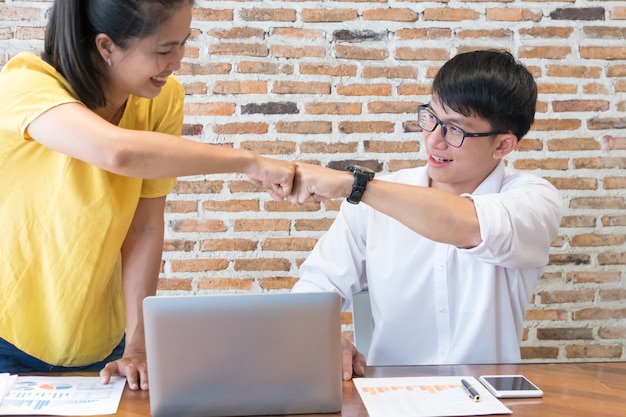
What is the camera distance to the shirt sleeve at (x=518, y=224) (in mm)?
1625

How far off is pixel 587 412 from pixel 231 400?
0.64m

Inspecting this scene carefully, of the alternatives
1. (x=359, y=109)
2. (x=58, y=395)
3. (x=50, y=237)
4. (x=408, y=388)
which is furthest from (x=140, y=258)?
(x=359, y=109)

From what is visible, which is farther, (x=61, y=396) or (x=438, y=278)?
(x=438, y=278)

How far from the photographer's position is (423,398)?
131cm

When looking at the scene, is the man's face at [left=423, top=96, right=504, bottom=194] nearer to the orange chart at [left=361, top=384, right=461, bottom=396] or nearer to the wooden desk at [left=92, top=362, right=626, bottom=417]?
the wooden desk at [left=92, top=362, right=626, bottom=417]

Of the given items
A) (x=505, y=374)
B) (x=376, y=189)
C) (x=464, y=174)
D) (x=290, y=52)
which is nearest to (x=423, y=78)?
(x=290, y=52)

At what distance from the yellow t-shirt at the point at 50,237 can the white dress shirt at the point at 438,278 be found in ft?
1.95

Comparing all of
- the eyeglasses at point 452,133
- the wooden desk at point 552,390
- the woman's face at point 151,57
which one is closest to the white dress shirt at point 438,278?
the eyeglasses at point 452,133

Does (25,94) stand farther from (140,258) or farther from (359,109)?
(359,109)

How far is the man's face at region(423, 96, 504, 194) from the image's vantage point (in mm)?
1831

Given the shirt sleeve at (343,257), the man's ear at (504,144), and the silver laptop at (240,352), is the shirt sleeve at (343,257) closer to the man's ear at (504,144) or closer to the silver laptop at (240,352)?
the man's ear at (504,144)

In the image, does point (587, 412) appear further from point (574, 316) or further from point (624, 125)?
point (624, 125)

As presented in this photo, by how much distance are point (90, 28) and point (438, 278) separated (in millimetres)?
1061

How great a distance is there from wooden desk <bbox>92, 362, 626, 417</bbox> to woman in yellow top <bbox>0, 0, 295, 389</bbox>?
0.93 feet
